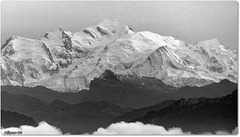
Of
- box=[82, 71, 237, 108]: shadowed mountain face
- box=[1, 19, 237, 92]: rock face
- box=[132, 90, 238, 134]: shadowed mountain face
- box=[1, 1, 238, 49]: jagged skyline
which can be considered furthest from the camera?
box=[1, 1, 238, 49]: jagged skyline

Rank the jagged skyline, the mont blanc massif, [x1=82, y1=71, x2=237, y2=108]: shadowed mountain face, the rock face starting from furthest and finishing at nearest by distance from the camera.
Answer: the jagged skyline < the rock face < [x1=82, y1=71, x2=237, y2=108]: shadowed mountain face < the mont blanc massif

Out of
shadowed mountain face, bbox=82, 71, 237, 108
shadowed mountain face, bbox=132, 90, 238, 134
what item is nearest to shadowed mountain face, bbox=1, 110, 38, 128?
shadowed mountain face, bbox=82, 71, 237, 108

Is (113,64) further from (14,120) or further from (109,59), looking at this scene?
(14,120)

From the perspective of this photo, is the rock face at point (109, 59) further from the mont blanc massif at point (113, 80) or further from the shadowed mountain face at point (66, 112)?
the shadowed mountain face at point (66, 112)

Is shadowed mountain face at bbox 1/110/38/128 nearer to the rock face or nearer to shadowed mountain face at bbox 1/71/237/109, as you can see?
shadowed mountain face at bbox 1/71/237/109

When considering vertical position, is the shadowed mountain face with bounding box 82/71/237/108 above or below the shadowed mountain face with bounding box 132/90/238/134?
above

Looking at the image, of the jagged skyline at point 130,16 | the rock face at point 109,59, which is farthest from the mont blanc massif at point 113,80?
the jagged skyline at point 130,16

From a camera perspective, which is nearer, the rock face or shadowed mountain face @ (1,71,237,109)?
shadowed mountain face @ (1,71,237,109)

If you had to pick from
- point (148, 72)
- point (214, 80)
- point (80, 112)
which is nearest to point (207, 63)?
point (214, 80)
